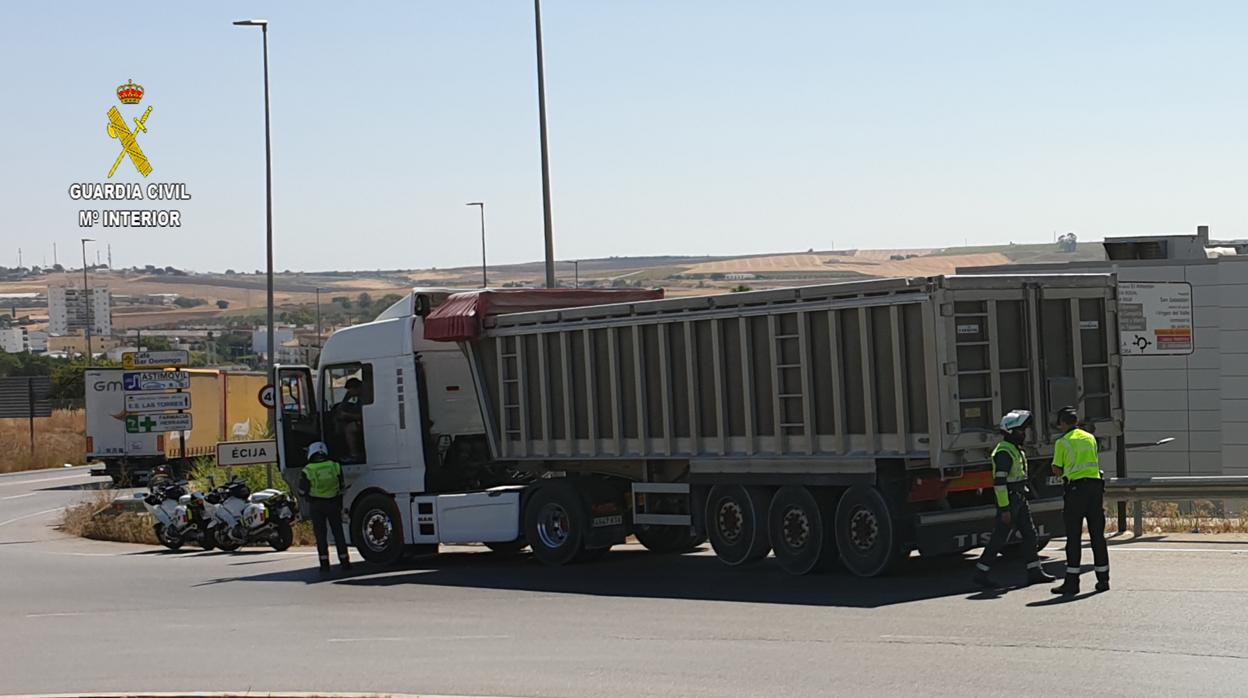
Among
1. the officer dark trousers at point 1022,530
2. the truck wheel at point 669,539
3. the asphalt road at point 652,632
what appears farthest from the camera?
the truck wheel at point 669,539

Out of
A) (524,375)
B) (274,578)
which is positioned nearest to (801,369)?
(524,375)

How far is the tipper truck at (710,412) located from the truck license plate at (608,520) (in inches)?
0.9

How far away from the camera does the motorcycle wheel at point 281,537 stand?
78.4ft

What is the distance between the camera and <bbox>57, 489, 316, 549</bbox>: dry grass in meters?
25.7

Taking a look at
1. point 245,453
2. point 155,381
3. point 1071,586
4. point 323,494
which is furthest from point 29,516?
point 1071,586

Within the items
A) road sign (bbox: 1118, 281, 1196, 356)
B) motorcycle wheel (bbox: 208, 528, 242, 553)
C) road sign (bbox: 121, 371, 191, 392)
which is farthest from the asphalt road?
road sign (bbox: 121, 371, 191, 392)

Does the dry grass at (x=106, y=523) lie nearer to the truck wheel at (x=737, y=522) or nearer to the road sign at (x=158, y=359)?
the road sign at (x=158, y=359)

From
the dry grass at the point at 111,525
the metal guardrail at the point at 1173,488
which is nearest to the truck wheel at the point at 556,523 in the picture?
the metal guardrail at the point at 1173,488

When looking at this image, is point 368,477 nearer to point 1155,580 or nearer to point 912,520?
point 912,520

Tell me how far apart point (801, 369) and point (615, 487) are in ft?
11.5

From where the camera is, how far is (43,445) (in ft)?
201

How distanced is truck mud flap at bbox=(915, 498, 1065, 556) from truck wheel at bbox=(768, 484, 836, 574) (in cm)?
102

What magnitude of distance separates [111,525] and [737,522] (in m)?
15.9

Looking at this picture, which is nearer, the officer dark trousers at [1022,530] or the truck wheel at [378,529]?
the officer dark trousers at [1022,530]
